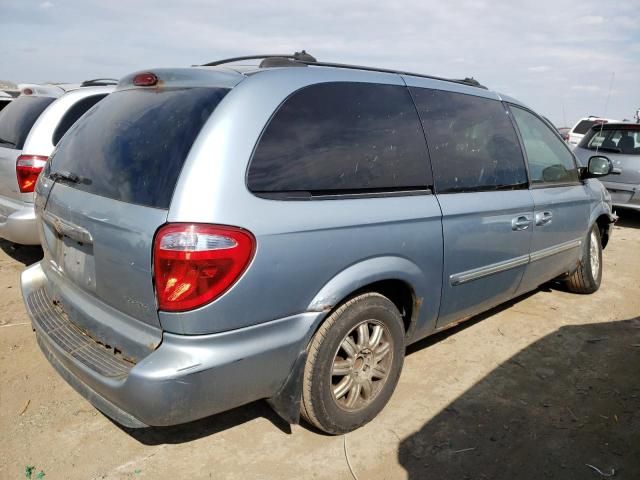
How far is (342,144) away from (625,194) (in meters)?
7.22

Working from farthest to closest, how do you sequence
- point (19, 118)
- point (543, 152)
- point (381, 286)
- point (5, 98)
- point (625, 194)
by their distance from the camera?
1. point (625, 194)
2. point (5, 98)
3. point (19, 118)
4. point (543, 152)
5. point (381, 286)

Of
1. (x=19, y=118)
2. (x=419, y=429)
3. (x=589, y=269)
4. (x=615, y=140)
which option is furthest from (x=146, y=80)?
(x=615, y=140)

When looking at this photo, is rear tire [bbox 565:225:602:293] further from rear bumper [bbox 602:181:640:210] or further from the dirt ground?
rear bumper [bbox 602:181:640:210]

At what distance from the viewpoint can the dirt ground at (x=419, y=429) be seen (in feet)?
7.95

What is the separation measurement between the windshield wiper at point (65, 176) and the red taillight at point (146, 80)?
21.3 inches

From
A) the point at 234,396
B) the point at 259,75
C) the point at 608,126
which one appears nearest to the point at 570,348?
the point at 234,396

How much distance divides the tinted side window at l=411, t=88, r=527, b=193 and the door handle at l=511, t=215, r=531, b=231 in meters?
0.23

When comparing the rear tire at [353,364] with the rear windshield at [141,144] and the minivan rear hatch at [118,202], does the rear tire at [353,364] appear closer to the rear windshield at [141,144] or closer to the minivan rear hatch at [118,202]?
the minivan rear hatch at [118,202]

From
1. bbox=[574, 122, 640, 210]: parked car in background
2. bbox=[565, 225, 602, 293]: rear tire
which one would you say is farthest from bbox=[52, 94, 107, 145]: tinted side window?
bbox=[574, 122, 640, 210]: parked car in background

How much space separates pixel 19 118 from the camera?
5.07 meters

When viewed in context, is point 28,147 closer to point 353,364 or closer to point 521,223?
point 353,364

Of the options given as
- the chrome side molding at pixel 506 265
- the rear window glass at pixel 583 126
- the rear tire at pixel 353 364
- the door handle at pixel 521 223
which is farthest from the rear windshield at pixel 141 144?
the rear window glass at pixel 583 126

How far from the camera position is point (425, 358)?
3535mm

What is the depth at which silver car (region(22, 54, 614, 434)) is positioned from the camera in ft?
6.54
